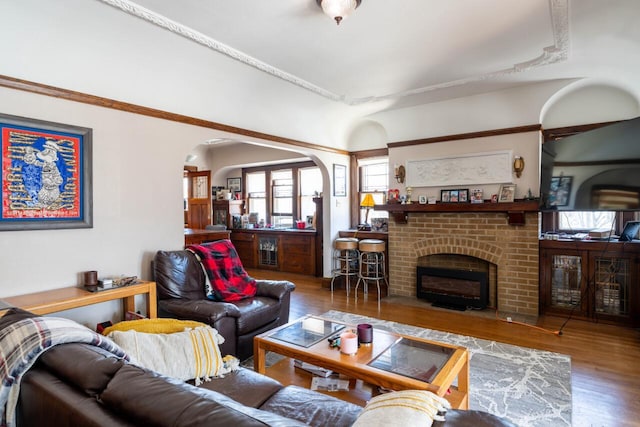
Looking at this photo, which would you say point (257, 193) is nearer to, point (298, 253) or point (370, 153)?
point (298, 253)

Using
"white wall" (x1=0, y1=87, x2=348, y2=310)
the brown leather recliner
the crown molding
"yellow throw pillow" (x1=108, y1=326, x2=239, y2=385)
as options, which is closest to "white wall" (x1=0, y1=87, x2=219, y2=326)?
"white wall" (x1=0, y1=87, x2=348, y2=310)

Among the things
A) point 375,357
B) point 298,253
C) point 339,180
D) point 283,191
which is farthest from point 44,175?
point 283,191

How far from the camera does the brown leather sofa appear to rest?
2.81ft

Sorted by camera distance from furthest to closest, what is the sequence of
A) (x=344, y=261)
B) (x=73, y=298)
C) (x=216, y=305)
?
1. (x=344, y=261)
2. (x=216, y=305)
3. (x=73, y=298)

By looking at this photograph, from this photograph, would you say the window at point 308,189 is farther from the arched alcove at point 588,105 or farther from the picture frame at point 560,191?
the picture frame at point 560,191

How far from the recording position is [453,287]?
4562 millimetres

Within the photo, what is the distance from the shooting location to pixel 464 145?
4668 millimetres

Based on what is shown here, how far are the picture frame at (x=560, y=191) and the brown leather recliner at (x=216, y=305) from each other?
115 inches

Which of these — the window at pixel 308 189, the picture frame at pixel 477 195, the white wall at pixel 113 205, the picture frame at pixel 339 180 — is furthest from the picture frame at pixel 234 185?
the picture frame at pixel 477 195

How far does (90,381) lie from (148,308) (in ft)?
6.52

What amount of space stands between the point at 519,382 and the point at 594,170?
2.11 meters

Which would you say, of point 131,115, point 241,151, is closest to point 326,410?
point 131,115

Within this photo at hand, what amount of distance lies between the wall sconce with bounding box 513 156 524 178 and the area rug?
213 cm

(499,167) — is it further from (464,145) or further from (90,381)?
(90,381)
